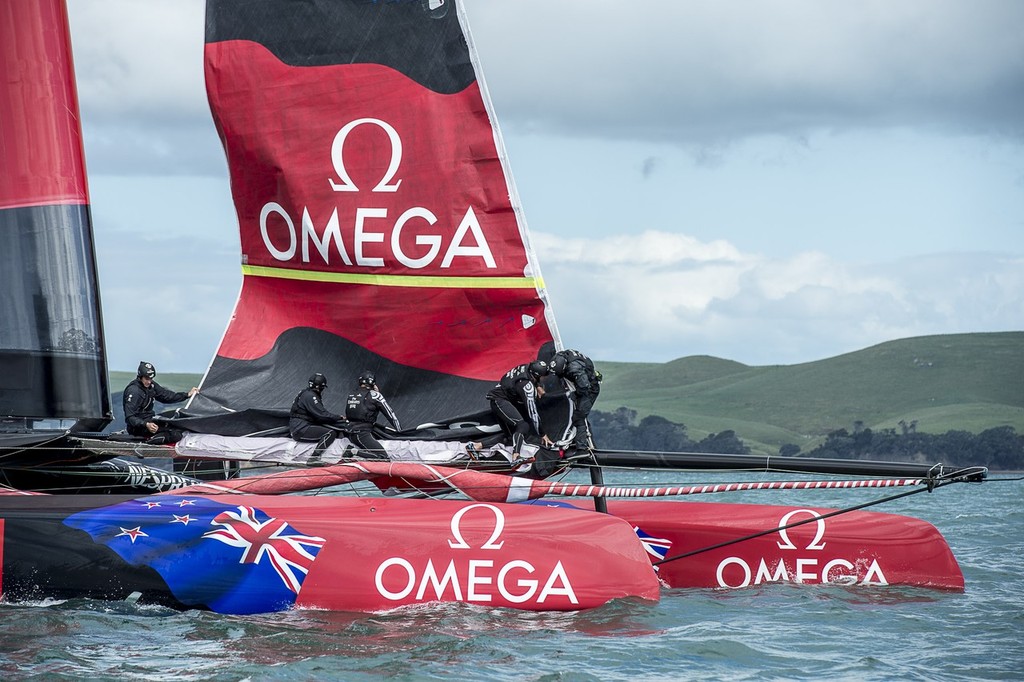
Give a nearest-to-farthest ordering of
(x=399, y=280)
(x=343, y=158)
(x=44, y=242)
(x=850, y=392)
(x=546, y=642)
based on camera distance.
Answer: (x=546, y=642), (x=44, y=242), (x=399, y=280), (x=343, y=158), (x=850, y=392)

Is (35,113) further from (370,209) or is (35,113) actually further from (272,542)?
(272,542)

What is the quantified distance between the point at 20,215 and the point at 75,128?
38.6 inches

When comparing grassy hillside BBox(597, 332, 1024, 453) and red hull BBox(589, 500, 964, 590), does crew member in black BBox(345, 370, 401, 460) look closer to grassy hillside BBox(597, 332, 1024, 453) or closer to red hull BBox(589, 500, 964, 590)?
red hull BBox(589, 500, 964, 590)

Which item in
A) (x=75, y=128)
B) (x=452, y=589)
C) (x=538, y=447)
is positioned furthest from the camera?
(x=75, y=128)

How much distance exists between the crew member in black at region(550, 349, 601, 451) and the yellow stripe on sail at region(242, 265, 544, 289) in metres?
0.74

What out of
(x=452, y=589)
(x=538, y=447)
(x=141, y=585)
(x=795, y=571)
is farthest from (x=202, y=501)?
(x=795, y=571)

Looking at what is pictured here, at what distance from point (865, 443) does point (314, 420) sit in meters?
79.0

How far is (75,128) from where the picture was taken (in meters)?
12.1

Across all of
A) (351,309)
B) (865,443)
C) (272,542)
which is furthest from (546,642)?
(865,443)

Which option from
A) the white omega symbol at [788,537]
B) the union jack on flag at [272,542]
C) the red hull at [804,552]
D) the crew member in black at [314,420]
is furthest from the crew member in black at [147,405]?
the white omega symbol at [788,537]

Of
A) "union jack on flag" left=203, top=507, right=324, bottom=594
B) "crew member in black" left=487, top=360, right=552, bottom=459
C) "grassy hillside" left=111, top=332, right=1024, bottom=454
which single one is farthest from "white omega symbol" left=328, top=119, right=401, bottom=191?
"grassy hillside" left=111, top=332, right=1024, bottom=454

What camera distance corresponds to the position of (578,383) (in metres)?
11.1

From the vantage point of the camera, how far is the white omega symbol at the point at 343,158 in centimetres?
1195

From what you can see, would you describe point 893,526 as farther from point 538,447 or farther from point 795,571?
point 538,447
